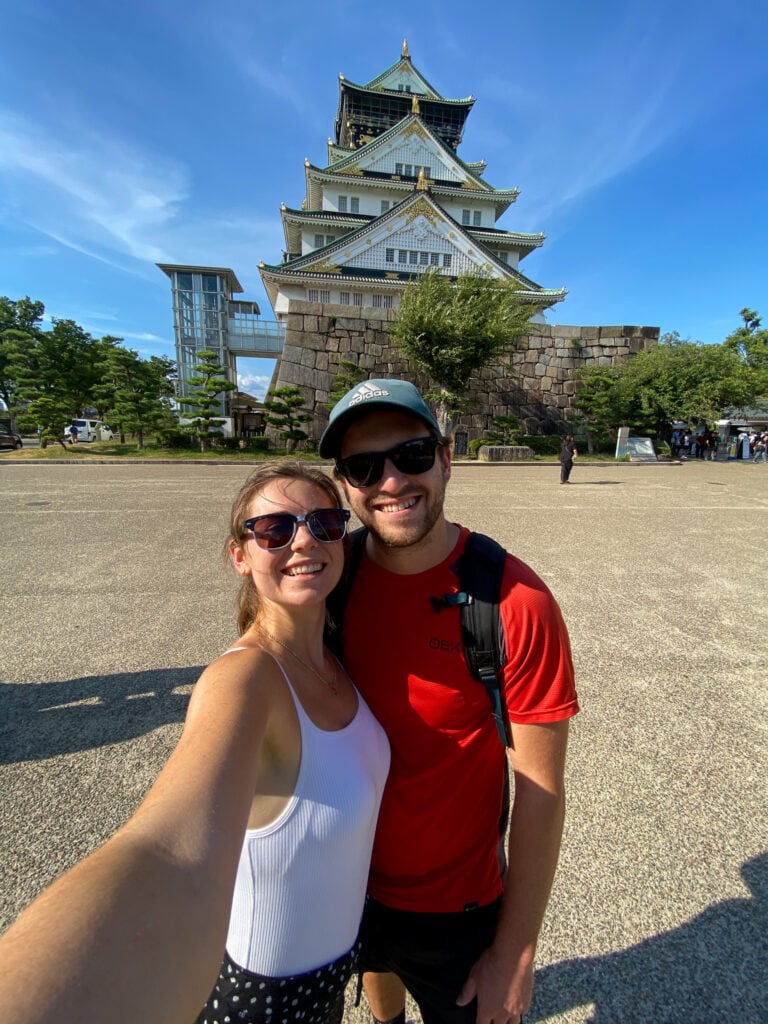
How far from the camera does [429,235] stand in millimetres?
23219

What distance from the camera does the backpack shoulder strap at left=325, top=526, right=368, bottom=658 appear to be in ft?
4.11

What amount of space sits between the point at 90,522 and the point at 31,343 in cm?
2174

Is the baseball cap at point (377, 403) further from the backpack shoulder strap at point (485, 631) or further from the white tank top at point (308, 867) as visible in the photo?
the white tank top at point (308, 867)

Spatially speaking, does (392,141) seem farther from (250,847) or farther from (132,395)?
(250,847)

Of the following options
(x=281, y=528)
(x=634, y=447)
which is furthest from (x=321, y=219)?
(x=281, y=528)

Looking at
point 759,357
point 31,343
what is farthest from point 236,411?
point 759,357

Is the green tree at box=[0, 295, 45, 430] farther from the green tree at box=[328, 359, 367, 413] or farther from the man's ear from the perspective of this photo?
the man's ear

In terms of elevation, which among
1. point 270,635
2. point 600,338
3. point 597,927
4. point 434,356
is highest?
point 600,338

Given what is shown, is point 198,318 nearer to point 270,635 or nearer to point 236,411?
point 236,411

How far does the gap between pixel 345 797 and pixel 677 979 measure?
4.93 feet

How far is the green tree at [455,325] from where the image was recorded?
1697 cm

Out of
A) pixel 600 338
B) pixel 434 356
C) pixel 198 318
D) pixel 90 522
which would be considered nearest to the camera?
pixel 90 522

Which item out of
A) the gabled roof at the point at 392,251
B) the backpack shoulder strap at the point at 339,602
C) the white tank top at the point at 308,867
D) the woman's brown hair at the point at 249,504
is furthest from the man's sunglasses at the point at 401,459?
the gabled roof at the point at 392,251

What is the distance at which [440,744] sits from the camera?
1.08 metres
